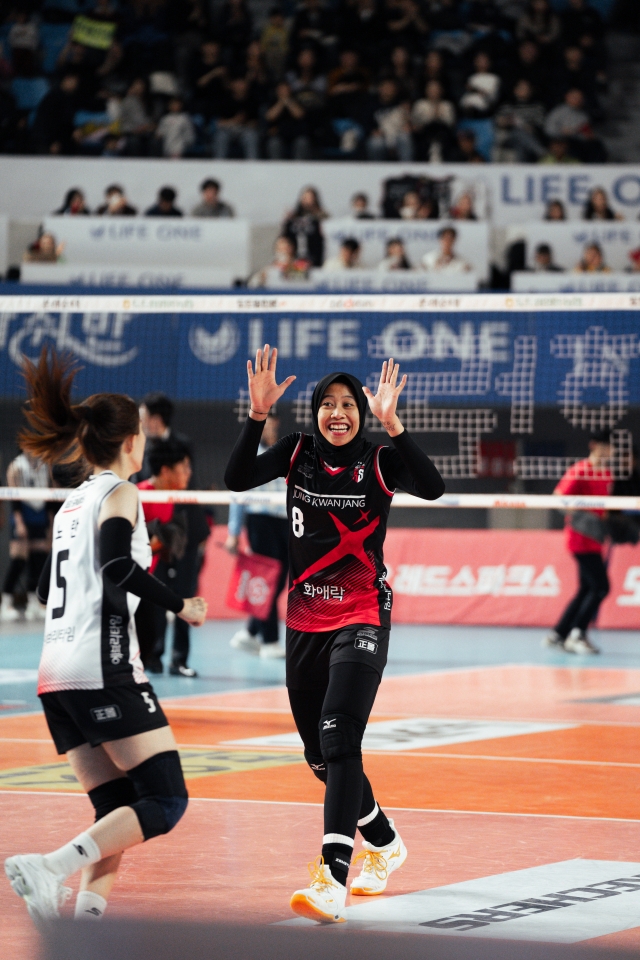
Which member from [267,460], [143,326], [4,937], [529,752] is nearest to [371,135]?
[143,326]

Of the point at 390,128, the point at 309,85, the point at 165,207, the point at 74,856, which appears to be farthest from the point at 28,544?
the point at 74,856

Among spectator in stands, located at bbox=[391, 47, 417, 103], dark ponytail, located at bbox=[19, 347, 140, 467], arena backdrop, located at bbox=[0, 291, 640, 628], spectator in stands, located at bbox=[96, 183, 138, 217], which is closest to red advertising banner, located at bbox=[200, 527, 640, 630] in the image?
arena backdrop, located at bbox=[0, 291, 640, 628]

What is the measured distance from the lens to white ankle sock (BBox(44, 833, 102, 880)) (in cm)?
442

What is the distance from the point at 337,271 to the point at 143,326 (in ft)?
9.99

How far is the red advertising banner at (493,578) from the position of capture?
18.0m

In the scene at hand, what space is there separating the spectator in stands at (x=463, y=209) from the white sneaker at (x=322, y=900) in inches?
675

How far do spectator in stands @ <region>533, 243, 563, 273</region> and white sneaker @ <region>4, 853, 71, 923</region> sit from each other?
16.7 metres

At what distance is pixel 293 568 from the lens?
18.9 feet

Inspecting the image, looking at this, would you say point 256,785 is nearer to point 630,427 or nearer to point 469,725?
point 469,725

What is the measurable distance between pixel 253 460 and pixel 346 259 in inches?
575

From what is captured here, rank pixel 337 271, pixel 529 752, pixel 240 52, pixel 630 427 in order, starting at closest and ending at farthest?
pixel 529 752 → pixel 630 427 → pixel 337 271 → pixel 240 52

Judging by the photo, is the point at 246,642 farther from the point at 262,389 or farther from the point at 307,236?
the point at 262,389

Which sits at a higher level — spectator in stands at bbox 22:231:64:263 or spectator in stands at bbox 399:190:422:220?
spectator in stands at bbox 399:190:422:220

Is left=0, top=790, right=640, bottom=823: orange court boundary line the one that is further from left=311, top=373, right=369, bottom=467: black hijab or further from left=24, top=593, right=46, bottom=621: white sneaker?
left=24, top=593, right=46, bottom=621: white sneaker
